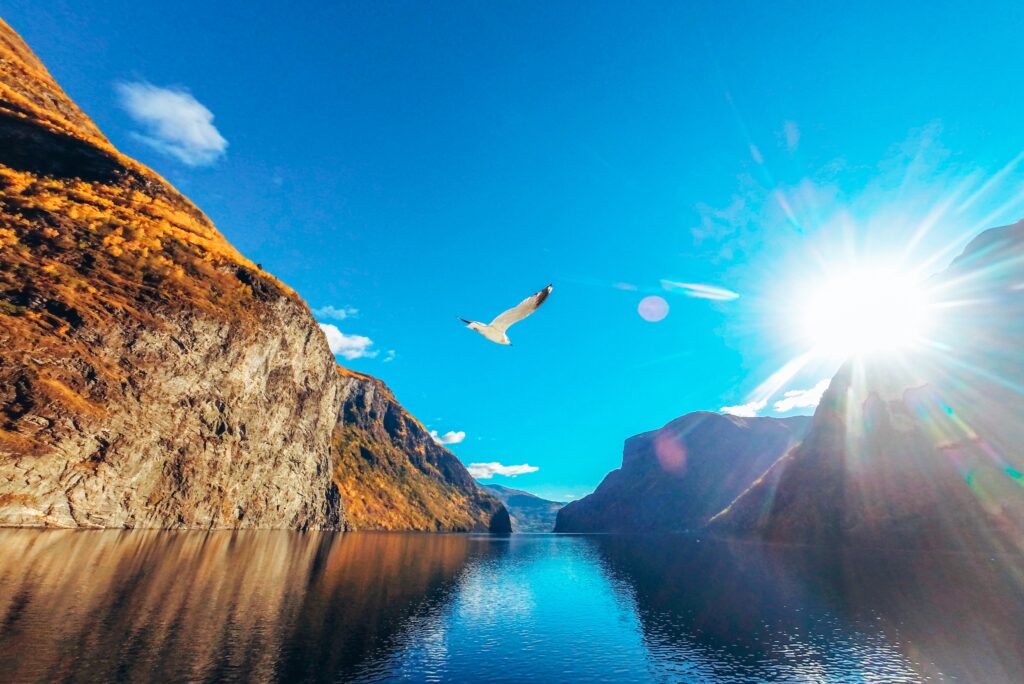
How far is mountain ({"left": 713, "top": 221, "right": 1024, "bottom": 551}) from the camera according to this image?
8794cm

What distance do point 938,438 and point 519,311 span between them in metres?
130

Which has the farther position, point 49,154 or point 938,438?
point 938,438

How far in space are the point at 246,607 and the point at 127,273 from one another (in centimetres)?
7232

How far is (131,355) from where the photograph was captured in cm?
7112

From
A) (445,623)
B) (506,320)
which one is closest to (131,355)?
(445,623)

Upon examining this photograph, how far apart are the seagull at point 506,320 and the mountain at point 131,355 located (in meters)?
65.6

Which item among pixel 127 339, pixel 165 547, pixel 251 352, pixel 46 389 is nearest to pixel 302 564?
pixel 165 547

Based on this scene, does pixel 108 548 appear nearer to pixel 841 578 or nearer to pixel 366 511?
pixel 841 578

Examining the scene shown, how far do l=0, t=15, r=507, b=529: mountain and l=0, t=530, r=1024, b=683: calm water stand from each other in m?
12.4

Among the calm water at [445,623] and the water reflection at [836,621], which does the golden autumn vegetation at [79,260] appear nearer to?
the calm water at [445,623]


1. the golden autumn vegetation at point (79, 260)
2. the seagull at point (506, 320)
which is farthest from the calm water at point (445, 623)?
the golden autumn vegetation at point (79, 260)

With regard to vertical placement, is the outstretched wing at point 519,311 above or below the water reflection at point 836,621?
above

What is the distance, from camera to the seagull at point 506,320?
15108 millimetres

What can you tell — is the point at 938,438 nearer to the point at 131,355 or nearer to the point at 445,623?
the point at 445,623
